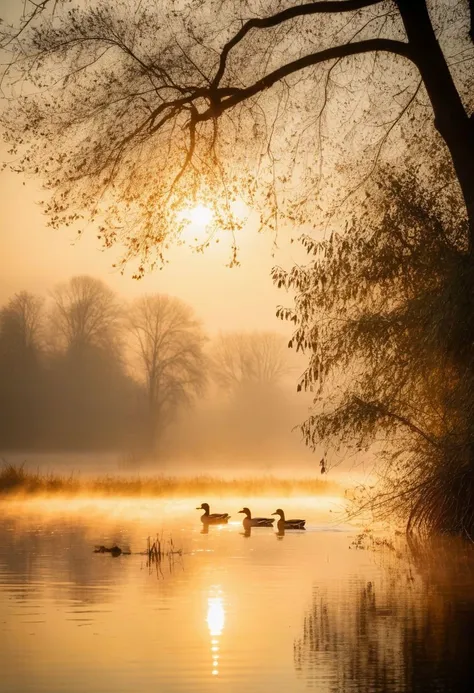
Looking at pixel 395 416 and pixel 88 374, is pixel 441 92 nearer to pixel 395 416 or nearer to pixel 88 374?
pixel 395 416

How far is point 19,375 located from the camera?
2537 inches

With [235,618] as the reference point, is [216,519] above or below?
above

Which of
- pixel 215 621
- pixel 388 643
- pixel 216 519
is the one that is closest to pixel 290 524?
pixel 216 519

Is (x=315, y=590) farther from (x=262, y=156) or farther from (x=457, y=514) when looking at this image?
(x=262, y=156)

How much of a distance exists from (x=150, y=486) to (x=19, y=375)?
2618 centimetres

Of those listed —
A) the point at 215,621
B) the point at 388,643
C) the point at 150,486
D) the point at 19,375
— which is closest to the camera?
the point at 388,643

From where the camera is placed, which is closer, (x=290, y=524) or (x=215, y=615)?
(x=215, y=615)

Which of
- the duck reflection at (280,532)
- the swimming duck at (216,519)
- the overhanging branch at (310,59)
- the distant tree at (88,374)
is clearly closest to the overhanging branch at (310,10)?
the overhanging branch at (310,59)

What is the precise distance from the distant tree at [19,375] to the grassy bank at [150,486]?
21893 mm

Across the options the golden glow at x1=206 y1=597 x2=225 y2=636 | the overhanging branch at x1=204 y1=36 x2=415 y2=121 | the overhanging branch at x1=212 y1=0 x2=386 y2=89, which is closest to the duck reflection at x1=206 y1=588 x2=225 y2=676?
the golden glow at x1=206 y1=597 x2=225 y2=636

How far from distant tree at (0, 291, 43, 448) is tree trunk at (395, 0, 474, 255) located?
47611 mm

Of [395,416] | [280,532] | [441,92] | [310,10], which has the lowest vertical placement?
[280,532]

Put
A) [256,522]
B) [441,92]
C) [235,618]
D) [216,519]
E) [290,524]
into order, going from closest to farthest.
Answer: [235,618]
[441,92]
[290,524]
[256,522]
[216,519]

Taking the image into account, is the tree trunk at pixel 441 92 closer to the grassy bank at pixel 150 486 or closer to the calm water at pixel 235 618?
the calm water at pixel 235 618
